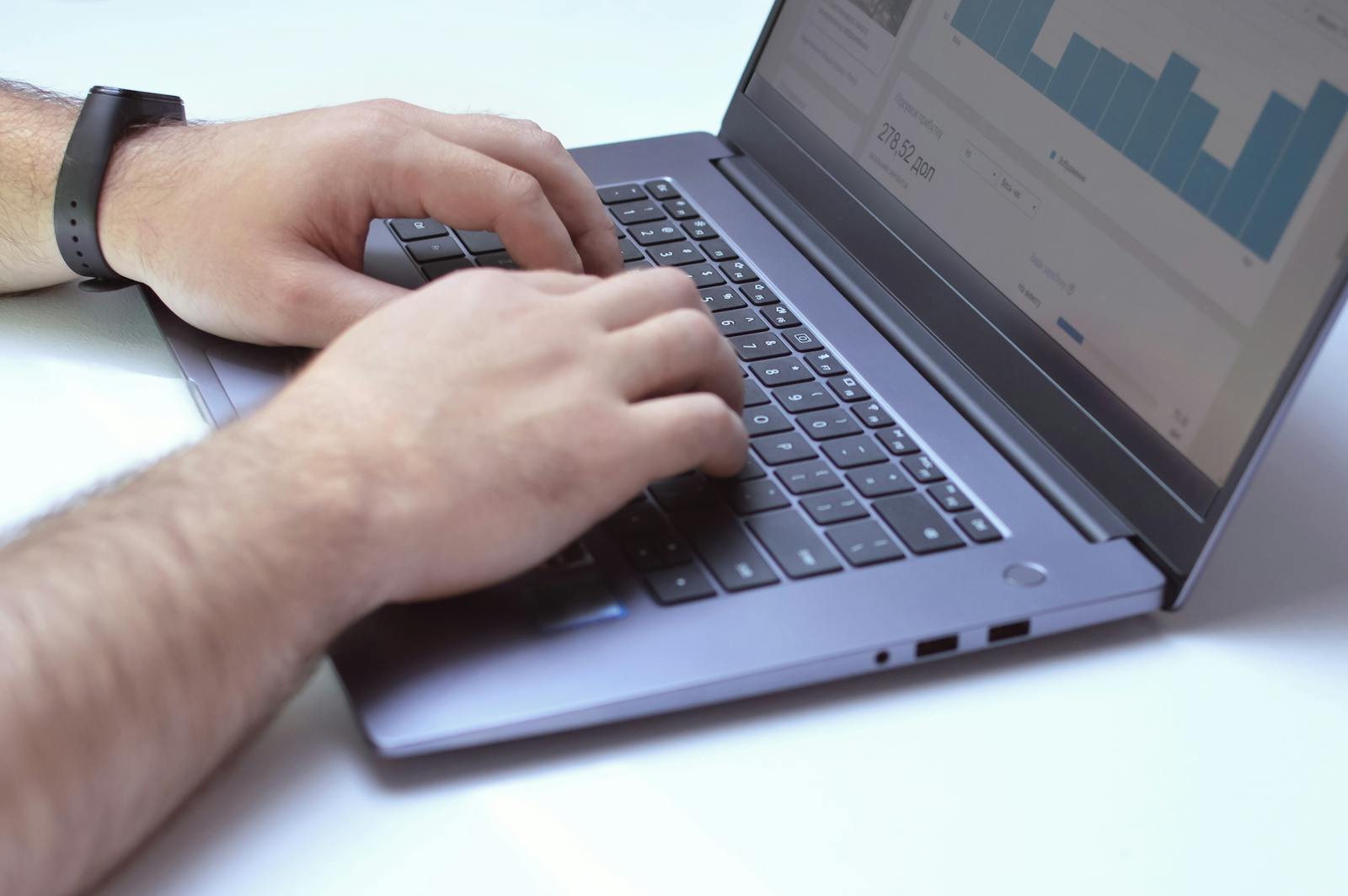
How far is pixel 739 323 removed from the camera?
0.80m

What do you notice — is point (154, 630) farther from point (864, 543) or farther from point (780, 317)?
point (780, 317)

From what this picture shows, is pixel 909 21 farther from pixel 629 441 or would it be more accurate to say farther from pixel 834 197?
pixel 629 441

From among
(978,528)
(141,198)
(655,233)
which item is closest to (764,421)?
(978,528)

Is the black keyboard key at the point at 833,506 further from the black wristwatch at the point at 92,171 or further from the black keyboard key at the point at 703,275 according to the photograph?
the black wristwatch at the point at 92,171

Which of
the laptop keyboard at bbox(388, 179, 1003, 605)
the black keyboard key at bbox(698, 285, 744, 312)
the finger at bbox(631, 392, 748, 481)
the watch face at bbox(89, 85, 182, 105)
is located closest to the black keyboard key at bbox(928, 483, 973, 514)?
the laptop keyboard at bbox(388, 179, 1003, 605)

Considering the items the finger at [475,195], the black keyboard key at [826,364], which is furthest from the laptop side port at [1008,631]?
the finger at [475,195]

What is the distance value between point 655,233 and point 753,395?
0.20 m

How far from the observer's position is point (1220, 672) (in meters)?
0.60

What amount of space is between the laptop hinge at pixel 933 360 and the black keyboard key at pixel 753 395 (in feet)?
0.33

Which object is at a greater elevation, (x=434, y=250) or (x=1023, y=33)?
(x=1023, y=33)

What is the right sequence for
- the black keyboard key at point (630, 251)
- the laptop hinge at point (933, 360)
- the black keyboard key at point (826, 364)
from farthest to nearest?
the black keyboard key at point (630, 251), the black keyboard key at point (826, 364), the laptop hinge at point (933, 360)

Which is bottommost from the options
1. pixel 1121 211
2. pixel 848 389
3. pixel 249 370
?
pixel 249 370

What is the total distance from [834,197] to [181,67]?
594mm

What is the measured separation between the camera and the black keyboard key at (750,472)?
66cm
